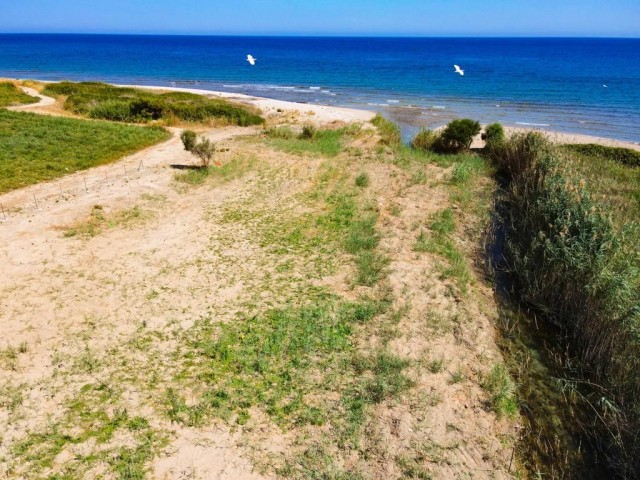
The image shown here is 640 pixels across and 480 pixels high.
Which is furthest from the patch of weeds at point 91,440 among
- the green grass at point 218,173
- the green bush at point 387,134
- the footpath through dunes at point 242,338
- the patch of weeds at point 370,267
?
the green bush at point 387,134

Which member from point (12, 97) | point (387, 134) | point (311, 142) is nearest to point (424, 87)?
point (387, 134)

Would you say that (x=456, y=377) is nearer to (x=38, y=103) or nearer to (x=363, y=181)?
(x=363, y=181)

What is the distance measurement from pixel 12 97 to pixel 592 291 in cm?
3847

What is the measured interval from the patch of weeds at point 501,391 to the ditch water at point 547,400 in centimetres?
21

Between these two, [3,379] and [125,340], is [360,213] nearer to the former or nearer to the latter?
[125,340]

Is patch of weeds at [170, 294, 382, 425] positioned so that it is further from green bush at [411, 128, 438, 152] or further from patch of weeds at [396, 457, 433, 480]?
green bush at [411, 128, 438, 152]

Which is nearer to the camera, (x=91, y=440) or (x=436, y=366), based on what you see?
(x=91, y=440)

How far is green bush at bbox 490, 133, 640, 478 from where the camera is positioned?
6453mm

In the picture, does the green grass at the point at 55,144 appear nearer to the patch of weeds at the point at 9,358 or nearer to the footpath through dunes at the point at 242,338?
the footpath through dunes at the point at 242,338

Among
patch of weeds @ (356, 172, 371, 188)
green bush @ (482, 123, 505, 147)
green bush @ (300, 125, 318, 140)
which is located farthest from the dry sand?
green bush @ (300, 125, 318, 140)

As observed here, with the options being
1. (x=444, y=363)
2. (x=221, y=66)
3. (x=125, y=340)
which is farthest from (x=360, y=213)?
(x=221, y=66)

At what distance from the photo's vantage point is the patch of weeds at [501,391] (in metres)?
6.86

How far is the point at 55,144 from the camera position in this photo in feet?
63.4

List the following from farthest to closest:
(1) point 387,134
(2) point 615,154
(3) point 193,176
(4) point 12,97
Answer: (4) point 12,97
(1) point 387,134
(2) point 615,154
(3) point 193,176
